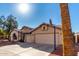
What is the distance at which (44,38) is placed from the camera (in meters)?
3.41

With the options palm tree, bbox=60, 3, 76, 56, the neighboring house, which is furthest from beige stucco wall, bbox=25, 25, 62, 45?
palm tree, bbox=60, 3, 76, 56

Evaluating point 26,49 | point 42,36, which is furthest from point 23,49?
point 42,36

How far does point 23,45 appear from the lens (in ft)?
10.9

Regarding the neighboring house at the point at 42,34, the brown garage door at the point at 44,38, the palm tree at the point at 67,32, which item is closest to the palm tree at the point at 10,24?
the neighboring house at the point at 42,34

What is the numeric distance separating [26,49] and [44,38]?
0.37 m

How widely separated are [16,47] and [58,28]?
29.3 inches

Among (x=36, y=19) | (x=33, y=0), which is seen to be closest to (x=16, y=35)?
(x=36, y=19)

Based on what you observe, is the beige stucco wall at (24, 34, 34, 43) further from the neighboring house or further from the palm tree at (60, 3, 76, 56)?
the palm tree at (60, 3, 76, 56)

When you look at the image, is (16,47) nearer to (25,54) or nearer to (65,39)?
(25,54)

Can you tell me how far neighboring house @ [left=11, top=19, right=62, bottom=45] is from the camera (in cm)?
326

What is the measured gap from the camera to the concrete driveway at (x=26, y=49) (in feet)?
10.6

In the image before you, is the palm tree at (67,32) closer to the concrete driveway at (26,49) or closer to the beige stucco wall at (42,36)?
the beige stucco wall at (42,36)

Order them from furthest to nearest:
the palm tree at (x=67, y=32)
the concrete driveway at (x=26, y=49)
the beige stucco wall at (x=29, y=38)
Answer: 1. the beige stucco wall at (x=29, y=38)
2. the concrete driveway at (x=26, y=49)
3. the palm tree at (x=67, y=32)

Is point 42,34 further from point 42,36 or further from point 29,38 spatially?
point 29,38
